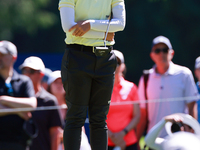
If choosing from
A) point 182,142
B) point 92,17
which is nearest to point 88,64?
point 92,17

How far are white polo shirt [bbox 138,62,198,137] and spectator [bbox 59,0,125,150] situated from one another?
138cm

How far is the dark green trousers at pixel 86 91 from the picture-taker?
1778mm

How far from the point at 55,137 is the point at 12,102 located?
1.63 feet

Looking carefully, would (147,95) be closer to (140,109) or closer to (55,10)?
(140,109)

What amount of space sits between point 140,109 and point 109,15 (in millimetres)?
1529

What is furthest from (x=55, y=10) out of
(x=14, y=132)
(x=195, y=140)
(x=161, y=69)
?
(x=195, y=140)

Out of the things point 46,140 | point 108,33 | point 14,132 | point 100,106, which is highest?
point 108,33

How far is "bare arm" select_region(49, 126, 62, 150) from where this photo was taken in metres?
2.82

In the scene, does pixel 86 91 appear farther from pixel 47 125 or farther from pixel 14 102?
pixel 47 125

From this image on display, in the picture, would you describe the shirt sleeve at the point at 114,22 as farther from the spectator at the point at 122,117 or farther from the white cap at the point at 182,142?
the spectator at the point at 122,117

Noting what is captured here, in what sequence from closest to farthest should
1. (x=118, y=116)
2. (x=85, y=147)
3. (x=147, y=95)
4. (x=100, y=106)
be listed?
1. (x=100, y=106)
2. (x=85, y=147)
3. (x=118, y=116)
4. (x=147, y=95)

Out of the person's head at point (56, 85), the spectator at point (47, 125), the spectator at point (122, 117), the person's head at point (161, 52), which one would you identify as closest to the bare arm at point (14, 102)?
the spectator at point (47, 125)

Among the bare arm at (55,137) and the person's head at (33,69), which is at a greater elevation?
the person's head at (33,69)

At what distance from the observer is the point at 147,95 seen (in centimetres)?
324
